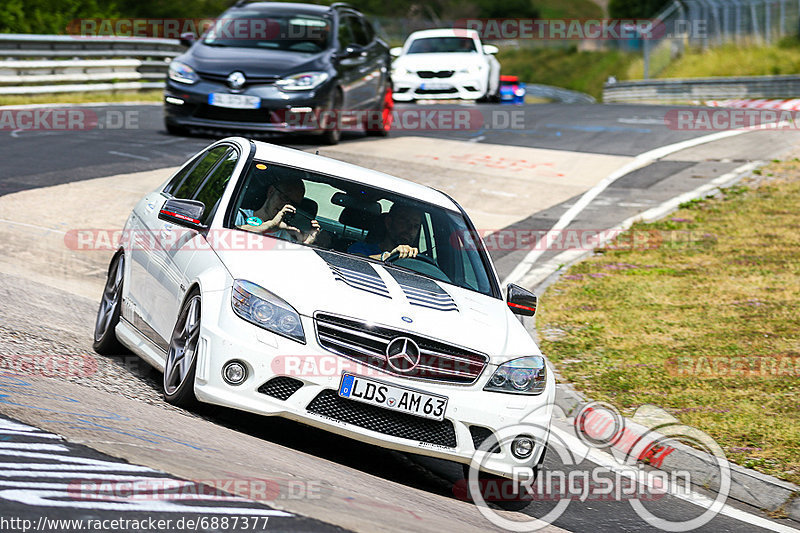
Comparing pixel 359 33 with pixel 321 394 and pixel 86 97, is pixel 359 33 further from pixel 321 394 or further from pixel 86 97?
pixel 321 394

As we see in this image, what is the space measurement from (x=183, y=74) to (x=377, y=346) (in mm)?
11634

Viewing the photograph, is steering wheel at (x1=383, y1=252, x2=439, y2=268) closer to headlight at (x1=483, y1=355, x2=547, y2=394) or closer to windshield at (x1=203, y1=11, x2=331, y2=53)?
headlight at (x1=483, y1=355, x2=547, y2=394)

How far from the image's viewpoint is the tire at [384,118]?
2009 centimetres

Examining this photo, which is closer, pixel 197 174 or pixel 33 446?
pixel 33 446

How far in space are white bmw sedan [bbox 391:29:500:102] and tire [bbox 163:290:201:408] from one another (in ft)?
70.0

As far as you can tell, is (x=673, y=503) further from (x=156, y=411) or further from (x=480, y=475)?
(x=156, y=411)

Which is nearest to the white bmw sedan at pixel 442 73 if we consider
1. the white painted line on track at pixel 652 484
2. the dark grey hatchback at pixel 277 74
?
the dark grey hatchback at pixel 277 74

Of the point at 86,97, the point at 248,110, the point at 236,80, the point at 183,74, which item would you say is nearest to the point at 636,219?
the point at 248,110

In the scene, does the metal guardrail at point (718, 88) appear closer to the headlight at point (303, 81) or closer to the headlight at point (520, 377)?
the headlight at point (303, 81)

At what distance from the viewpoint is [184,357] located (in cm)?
615

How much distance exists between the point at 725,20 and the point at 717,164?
25727 millimetres

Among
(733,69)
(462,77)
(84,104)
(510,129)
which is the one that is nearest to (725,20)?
(733,69)

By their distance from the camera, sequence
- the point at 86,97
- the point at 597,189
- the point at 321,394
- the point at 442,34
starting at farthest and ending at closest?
1. the point at 442,34
2. the point at 86,97
3. the point at 597,189
4. the point at 321,394

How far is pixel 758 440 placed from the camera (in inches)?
297
